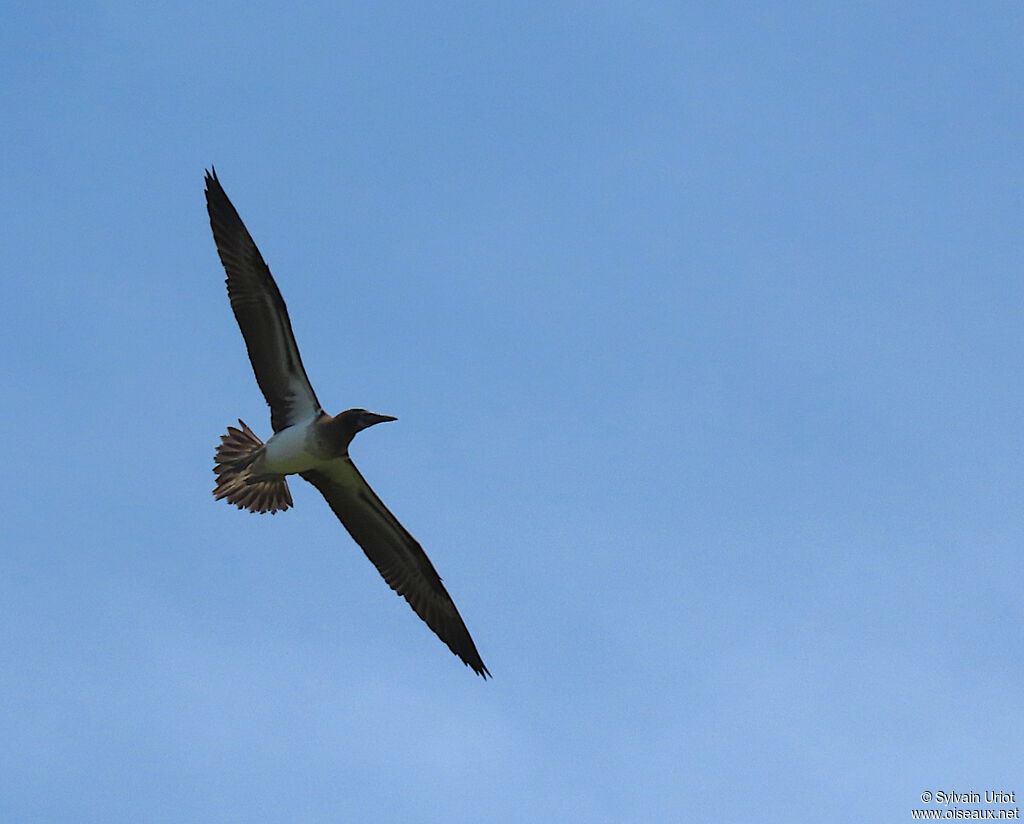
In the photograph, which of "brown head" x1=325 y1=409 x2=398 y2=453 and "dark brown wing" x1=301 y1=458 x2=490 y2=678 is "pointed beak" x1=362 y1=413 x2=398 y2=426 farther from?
"dark brown wing" x1=301 y1=458 x2=490 y2=678

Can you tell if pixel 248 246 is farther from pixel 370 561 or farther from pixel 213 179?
pixel 370 561

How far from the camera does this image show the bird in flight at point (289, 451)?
1341 centimetres

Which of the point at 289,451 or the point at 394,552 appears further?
the point at 394,552

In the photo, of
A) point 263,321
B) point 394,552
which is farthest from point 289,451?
point 394,552

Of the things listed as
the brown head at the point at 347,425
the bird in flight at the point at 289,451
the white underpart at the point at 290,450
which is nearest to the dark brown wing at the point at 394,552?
the bird in flight at the point at 289,451

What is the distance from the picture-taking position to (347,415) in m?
13.4

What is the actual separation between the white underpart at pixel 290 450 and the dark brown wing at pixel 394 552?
0.26 m

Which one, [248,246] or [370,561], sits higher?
[248,246]

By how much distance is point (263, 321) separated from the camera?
529 inches

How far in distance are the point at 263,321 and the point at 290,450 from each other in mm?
1252

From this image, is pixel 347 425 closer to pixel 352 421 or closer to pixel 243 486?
pixel 352 421

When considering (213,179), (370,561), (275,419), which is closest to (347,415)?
(275,419)

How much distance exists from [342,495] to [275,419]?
1.01 metres

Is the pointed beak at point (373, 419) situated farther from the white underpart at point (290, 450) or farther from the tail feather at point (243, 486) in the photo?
the tail feather at point (243, 486)
